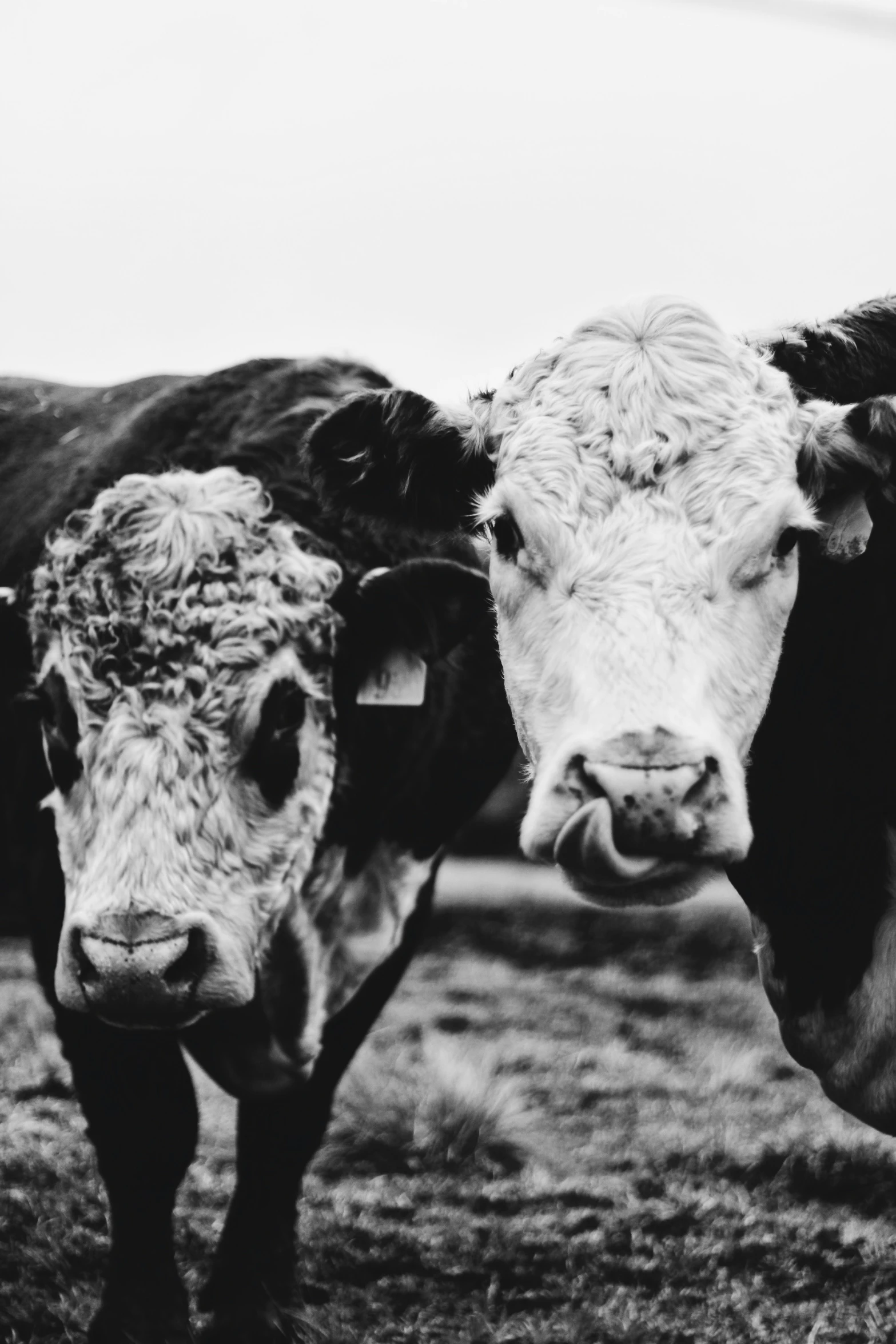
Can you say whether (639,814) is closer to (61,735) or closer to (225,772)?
(225,772)

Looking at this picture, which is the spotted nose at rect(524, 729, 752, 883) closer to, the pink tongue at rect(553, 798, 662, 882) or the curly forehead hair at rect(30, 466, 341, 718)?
the pink tongue at rect(553, 798, 662, 882)

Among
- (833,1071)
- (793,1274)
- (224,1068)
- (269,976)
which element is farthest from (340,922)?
(793,1274)

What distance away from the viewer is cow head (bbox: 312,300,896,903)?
225cm

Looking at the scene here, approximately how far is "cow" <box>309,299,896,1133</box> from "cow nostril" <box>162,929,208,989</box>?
865mm

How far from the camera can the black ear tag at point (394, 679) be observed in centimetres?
354

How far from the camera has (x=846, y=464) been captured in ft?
9.04

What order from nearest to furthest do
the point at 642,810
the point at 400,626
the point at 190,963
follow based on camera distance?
the point at 642,810 < the point at 190,963 < the point at 400,626

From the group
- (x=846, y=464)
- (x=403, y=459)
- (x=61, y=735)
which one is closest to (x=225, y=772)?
(x=61, y=735)

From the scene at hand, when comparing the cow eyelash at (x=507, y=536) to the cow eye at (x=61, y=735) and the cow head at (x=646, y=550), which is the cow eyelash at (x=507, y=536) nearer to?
the cow head at (x=646, y=550)

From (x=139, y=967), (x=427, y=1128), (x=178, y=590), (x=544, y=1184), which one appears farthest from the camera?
(x=427, y=1128)

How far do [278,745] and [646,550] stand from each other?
3.86 feet

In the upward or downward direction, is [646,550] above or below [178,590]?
above

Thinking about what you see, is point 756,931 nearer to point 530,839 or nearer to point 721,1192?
point 530,839

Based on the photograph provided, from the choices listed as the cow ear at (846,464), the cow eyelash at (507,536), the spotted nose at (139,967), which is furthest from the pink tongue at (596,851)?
the spotted nose at (139,967)
